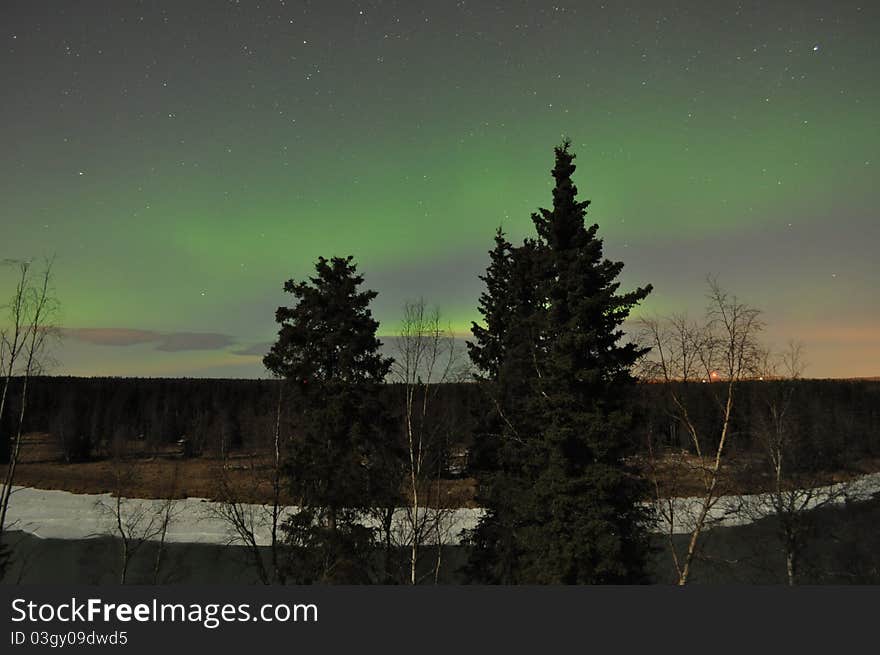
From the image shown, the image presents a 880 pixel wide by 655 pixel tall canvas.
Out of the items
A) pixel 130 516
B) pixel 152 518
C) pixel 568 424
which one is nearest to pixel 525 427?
pixel 568 424

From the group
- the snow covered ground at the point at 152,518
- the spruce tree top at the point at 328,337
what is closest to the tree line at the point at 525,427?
the spruce tree top at the point at 328,337

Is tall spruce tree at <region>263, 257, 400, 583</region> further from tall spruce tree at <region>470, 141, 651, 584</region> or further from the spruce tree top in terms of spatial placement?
tall spruce tree at <region>470, 141, 651, 584</region>

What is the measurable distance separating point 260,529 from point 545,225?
115ft

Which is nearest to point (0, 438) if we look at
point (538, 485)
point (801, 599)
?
point (538, 485)

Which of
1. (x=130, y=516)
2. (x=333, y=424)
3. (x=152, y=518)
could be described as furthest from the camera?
(x=130, y=516)

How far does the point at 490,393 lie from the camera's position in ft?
71.6

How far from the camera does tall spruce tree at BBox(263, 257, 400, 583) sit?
19.6 meters

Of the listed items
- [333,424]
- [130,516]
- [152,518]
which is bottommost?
[130,516]

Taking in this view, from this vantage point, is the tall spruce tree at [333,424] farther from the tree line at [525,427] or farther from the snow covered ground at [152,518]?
the snow covered ground at [152,518]

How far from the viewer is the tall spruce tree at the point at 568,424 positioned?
55.3 ft

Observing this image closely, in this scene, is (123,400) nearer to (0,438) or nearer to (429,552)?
(0,438)

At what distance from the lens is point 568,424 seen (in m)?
17.7

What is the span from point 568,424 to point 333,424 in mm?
8362

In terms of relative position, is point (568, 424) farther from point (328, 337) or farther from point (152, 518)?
point (152, 518)
